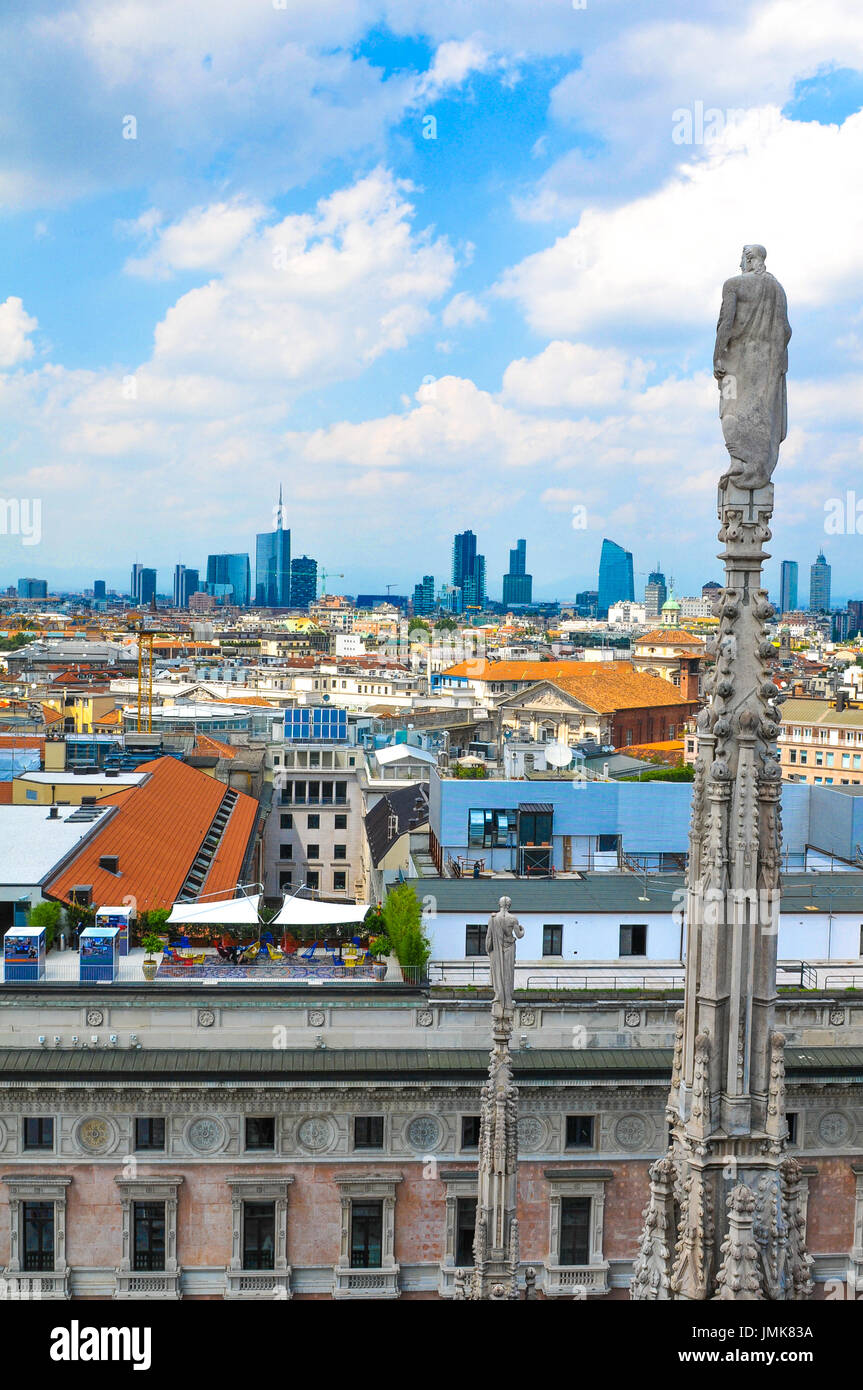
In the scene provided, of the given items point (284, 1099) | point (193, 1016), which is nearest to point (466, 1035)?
point (284, 1099)

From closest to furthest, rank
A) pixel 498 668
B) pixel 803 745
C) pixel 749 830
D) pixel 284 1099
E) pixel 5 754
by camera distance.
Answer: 1. pixel 749 830
2. pixel 284 1099
3. pixel 5 754
4. pixel 803 745
5. pixel 498 668

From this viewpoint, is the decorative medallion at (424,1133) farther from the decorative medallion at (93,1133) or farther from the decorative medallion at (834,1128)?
the decorative medallion at (834,1128)

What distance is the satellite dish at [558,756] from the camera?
44.9 metres

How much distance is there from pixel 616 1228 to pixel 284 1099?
6.66 metres

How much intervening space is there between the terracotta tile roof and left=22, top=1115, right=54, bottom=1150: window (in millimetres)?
7818

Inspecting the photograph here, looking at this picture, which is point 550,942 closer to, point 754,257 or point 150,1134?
point 150,1134

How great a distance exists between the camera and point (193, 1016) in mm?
22625

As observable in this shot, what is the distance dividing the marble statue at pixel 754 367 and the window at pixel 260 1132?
58.1 feet

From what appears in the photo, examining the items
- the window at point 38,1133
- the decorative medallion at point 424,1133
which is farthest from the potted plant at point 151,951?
the decorative medallion at point 424,1133

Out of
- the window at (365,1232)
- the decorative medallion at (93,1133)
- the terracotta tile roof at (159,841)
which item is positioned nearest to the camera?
the decorative medallion at (93,1133)

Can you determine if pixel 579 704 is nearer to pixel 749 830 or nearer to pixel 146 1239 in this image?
pixel 146 1239

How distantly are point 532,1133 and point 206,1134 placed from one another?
5935 mm

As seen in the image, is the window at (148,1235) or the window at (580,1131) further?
the window at (580,1131)

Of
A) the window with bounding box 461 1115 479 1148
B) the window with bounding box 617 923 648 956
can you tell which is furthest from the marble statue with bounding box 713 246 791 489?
the window with bounding box 617 923 648 956
